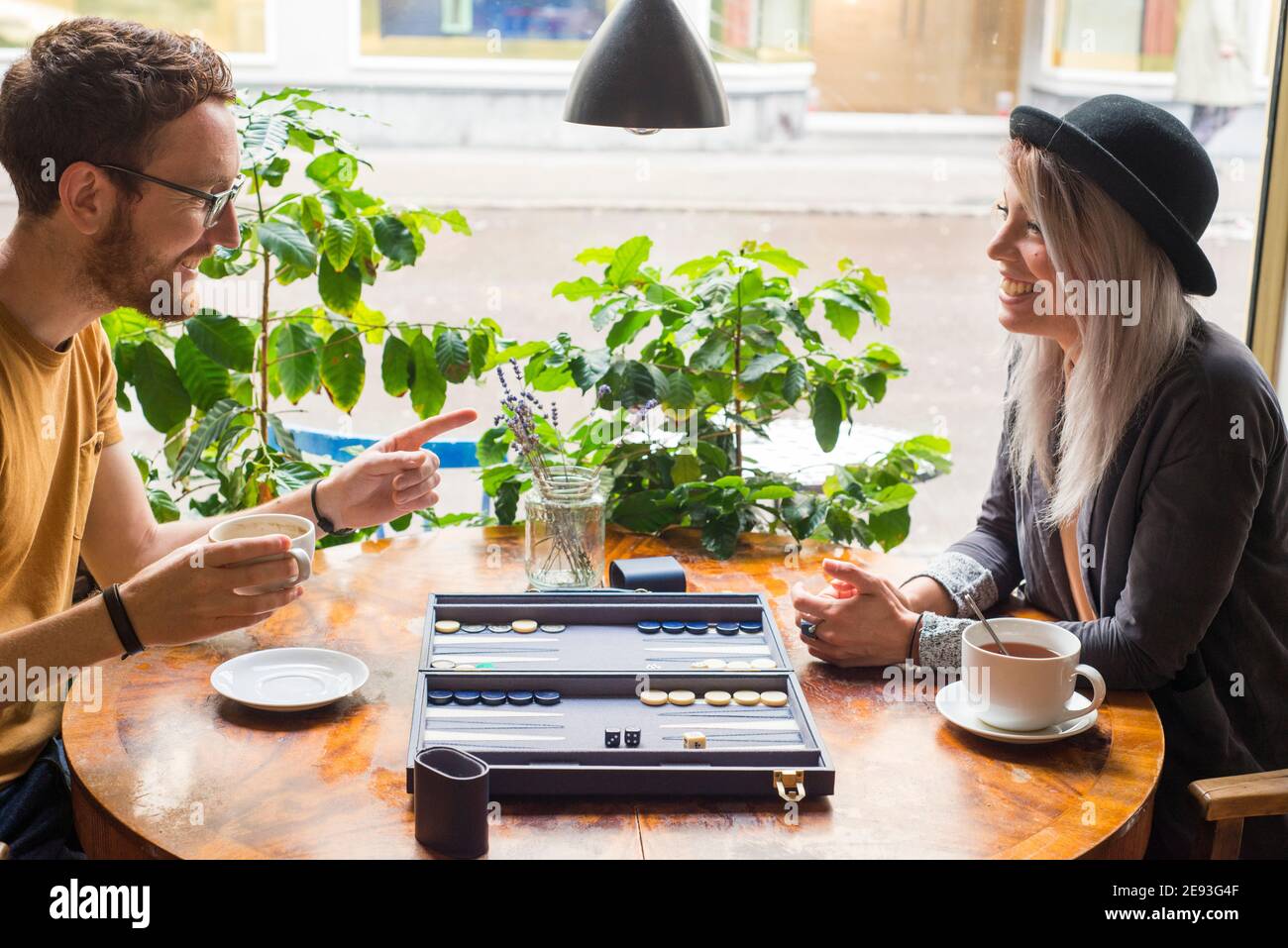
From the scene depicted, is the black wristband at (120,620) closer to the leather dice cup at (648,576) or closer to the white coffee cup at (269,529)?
the white coffee cup at (269,529)

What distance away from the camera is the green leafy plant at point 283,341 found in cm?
225

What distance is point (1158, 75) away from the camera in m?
3.71

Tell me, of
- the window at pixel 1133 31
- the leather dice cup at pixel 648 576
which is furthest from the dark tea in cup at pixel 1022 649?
the window at pixel 1133 31

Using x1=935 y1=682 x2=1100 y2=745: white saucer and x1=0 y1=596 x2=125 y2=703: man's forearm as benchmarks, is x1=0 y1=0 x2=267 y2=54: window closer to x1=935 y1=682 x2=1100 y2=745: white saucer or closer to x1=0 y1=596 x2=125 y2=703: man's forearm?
x1=0 y1=596 x2=125 y2=703: man's forearm

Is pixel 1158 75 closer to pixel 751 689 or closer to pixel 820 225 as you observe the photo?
pixel 820 225

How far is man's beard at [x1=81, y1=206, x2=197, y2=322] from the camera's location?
1656mm

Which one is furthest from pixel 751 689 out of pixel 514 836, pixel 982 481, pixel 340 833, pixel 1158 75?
pixel 982 481

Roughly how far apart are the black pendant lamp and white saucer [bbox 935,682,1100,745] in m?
0.88

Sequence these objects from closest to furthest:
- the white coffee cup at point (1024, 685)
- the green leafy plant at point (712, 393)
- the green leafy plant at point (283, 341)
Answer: the white coffee cup at point (1024, 685), the green leafy plant at point (712, 393), the green leafy plant at point (283, 341)

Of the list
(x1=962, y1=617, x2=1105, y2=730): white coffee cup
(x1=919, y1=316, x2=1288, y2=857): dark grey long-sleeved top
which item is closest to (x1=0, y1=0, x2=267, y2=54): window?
(x1=919, y1=316, x2=1288, y2=857): dark grey long-sleeved top

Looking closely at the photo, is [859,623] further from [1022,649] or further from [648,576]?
[648,576]

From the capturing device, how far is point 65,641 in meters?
1.44

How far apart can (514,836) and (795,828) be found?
0.91 ft

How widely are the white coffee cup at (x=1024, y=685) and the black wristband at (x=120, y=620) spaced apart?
0.96 m
